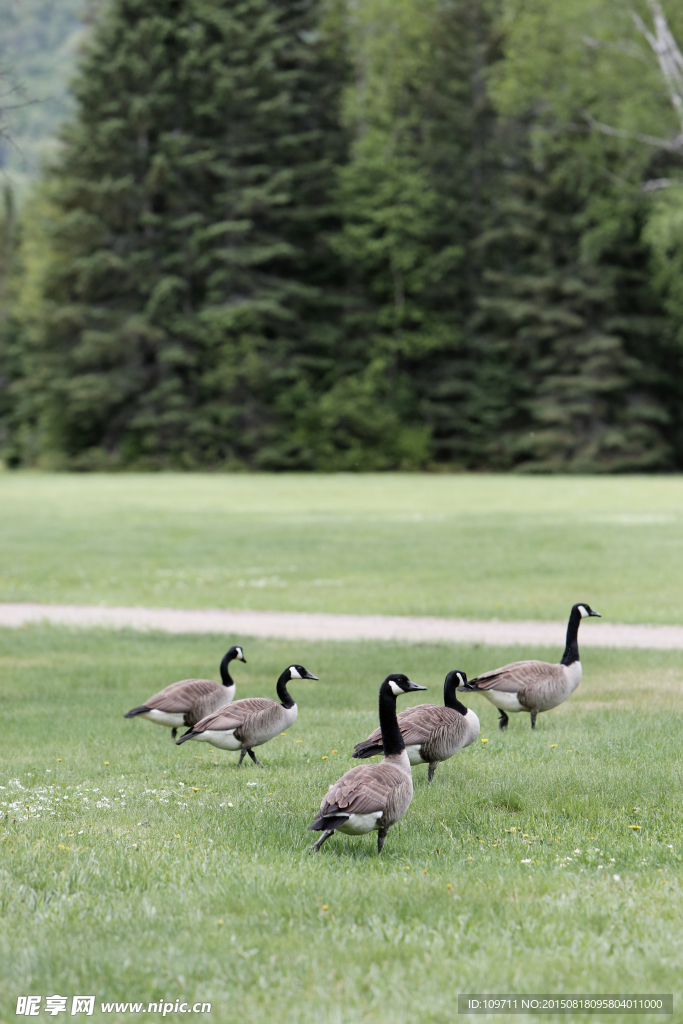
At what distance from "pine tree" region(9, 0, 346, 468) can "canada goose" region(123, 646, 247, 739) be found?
51.5 metres

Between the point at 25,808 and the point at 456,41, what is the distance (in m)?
67.7

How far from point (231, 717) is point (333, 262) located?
6294 centimetres

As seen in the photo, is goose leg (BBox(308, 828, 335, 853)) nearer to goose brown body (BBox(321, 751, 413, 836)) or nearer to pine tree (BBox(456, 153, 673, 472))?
goose brown body (BBox(321, 751, 413, 836))

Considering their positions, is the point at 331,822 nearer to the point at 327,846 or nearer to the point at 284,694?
the point at 327,846

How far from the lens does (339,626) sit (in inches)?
559

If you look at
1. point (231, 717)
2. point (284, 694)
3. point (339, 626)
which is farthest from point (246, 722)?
point (339, 626)

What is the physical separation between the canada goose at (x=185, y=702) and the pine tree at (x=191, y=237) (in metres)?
51.5

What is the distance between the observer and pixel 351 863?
554 centimetres

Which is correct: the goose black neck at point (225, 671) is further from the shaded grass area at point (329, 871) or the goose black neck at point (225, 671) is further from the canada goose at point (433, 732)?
the canada goose at point (433, 732)

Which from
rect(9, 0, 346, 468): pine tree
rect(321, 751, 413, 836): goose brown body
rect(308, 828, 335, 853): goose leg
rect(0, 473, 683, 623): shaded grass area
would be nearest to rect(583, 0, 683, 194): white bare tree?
rect(0, 473, 683, 623): shaded grass area

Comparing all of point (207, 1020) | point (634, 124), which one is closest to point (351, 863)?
point (207, 1020)

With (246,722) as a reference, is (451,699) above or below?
above

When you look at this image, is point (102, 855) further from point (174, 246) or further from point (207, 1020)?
point (174, 246)

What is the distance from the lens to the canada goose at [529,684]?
814 cm
